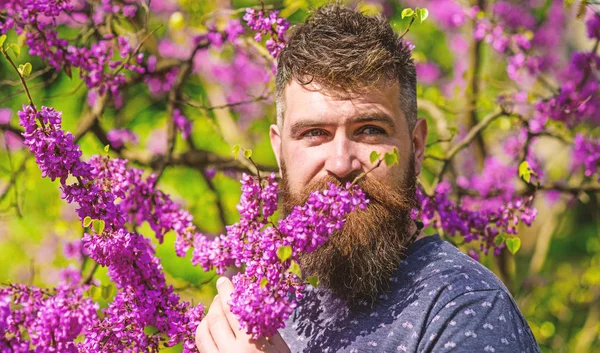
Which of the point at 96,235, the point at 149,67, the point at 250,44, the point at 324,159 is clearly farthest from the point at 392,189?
the point at 149,67

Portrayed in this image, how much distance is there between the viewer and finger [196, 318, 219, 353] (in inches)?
78.3

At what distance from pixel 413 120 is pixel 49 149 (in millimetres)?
1213

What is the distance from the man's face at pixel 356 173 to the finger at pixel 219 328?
0.39 metres

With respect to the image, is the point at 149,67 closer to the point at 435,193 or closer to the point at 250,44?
the point at 250,44

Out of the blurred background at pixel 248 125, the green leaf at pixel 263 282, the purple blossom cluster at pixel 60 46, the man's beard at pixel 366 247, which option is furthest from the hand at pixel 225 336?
the blurred background at pixel 248 125

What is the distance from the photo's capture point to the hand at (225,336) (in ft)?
6.26

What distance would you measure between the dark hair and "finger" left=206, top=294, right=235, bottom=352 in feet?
2.52

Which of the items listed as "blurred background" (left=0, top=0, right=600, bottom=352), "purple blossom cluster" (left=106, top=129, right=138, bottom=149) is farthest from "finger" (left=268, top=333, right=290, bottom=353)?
"purple blossom cluster" (left=106, top=129, right=138, bottom=149)

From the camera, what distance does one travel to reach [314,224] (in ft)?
5.99

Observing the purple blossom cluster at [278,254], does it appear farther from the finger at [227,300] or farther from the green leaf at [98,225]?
the green leaf at [98,225]

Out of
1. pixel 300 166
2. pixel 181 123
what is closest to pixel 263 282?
pixel 300 166

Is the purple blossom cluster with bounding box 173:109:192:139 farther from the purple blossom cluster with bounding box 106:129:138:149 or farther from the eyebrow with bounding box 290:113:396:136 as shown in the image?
the eyebrow with bounding box 290:113:396:136

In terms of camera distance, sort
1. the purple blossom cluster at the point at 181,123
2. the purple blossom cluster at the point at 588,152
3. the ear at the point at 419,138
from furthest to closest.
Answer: the purple blossom cluster at the point at 181,123 → the purple blossom cluster at the point at 588,152 → the ear at the point at 419,138

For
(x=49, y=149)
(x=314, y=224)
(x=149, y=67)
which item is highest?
(x=149, y=67)
